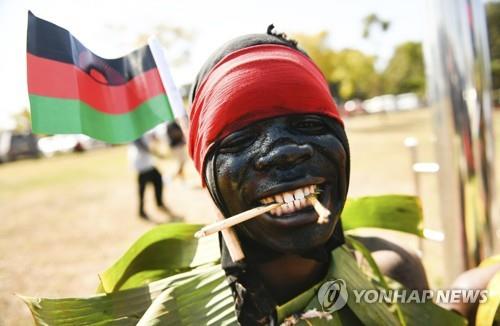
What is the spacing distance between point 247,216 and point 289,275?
1.25 ft

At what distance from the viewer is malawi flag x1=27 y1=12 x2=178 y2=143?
1.25m

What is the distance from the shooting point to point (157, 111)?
1506 millimetres

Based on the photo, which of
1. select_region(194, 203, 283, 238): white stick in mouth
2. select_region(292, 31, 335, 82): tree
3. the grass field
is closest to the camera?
select_region(194, 203, 283, 238): white stick in mouth

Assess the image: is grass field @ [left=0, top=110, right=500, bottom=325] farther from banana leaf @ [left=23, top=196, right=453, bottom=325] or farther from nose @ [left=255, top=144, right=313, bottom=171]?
nose @ [left=255, top=144, right=313, bottom=171]

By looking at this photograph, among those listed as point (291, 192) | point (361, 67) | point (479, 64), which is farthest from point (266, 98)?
point (361, 67)

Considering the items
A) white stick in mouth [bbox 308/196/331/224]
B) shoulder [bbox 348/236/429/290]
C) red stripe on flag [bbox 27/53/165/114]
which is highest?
red stripe on flag [bbox 27/53/165/114]

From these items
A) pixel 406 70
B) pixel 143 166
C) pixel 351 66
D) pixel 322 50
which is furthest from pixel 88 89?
pixel 406 70

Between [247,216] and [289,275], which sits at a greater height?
[247,216]

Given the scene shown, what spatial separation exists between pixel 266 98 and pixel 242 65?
115 mm

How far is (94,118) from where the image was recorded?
4.64 ft

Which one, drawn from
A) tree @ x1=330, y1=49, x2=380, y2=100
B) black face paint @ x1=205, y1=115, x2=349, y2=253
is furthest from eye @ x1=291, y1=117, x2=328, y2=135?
tree @ x1=330, y1=49, x2=380, y2=100

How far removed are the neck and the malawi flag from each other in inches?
24.6

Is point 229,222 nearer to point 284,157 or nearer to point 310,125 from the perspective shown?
point 284,157

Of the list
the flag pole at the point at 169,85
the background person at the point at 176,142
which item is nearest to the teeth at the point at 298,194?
the flag pole at the point at 169,85
